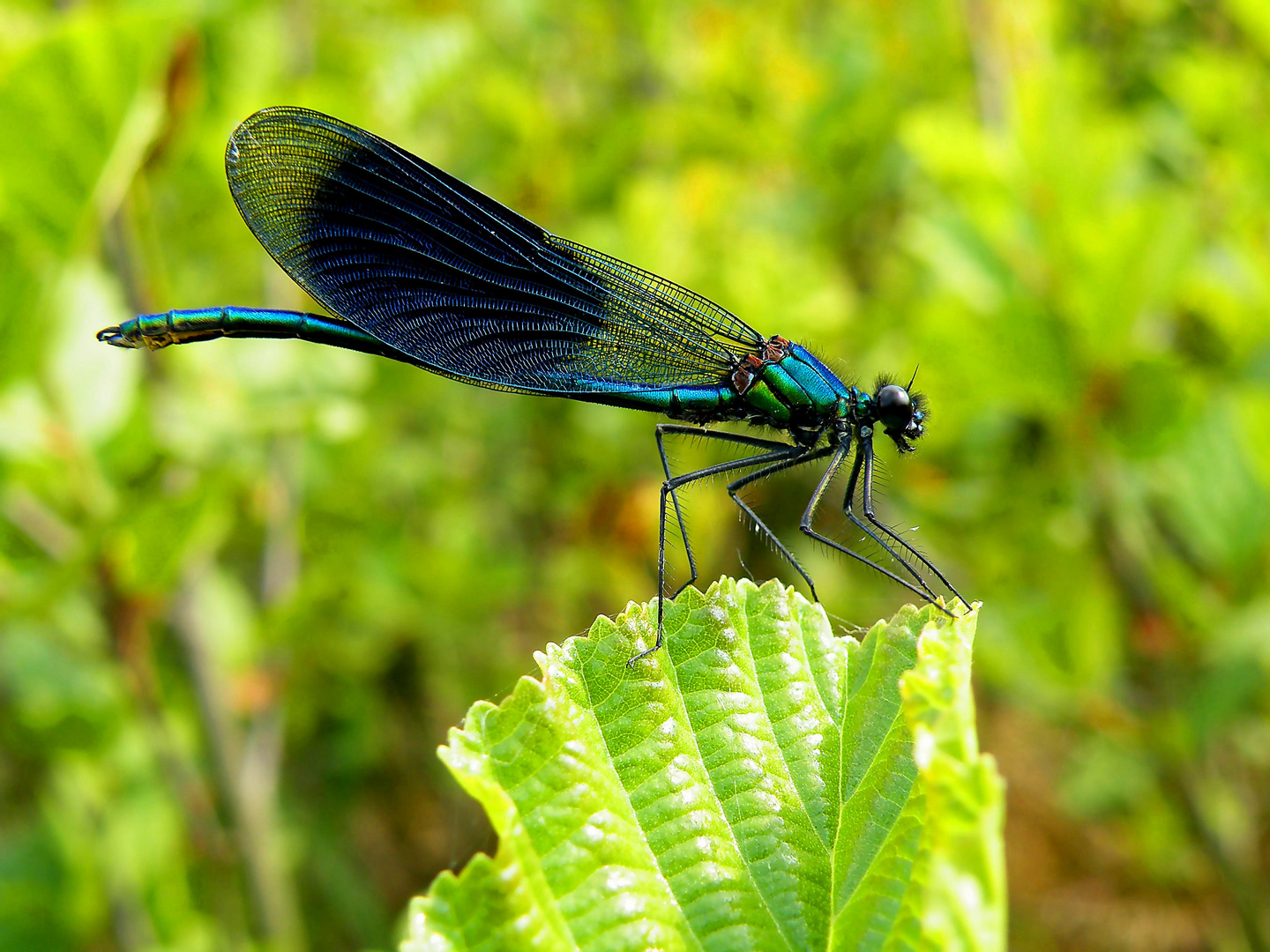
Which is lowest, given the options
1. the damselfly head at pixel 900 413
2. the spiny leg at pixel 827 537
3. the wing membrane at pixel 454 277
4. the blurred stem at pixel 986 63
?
the spiny leg at pixel 827 537

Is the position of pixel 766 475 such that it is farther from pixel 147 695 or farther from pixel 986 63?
pixel 986 63

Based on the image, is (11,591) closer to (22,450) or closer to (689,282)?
(22,450)

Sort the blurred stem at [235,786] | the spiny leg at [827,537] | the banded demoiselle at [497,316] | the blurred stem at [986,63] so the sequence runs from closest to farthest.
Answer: the spiny leg at [827,537]
the banded demoiselle at [497,316]
the blurred stem at [235,786]
the blurred stem at [986,63]

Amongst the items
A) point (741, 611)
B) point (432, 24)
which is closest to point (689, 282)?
point (432, 24)

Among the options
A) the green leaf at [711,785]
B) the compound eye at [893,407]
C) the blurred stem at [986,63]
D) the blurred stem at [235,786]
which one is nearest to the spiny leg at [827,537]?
the compound eye at [893,407]

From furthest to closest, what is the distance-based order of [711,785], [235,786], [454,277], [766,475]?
1. [235,786]
2. [454,277]
3. [766,475]
4. [711,785]

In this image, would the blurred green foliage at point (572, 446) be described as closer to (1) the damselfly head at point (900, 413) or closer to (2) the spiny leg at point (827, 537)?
(2) the spiny leg at point (827, 537)

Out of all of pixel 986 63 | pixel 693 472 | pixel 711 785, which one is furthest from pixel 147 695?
pixel 986 63
